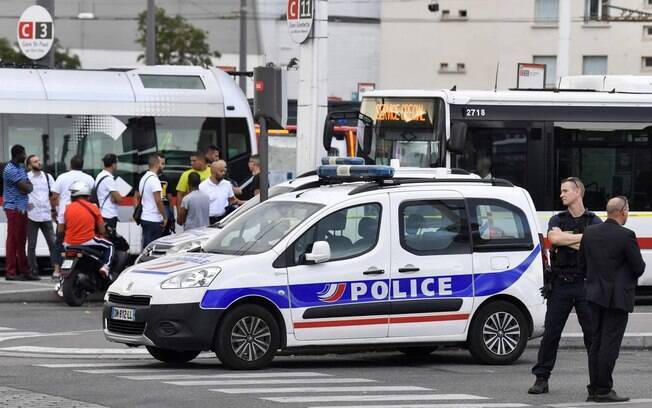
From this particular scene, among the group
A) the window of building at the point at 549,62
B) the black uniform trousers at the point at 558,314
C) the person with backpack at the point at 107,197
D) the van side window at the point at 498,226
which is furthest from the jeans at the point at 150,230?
the window of building at the point at 549,62

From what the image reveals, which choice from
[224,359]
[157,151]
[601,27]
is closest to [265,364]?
[224,359]

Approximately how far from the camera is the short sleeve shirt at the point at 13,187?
21359mm

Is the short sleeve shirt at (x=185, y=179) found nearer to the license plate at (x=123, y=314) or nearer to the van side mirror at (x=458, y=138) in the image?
the van side mirror at (x=458, y=138)

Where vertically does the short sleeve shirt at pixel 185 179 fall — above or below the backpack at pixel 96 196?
above

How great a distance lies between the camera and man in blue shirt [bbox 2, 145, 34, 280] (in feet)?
69.9

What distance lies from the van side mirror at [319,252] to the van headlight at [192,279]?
0.82 metres

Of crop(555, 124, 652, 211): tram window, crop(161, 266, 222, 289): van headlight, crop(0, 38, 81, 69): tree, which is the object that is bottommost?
crop(161, 266, 222, 289): van headlight

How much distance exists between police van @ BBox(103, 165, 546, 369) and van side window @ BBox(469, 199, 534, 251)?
0.04 feet

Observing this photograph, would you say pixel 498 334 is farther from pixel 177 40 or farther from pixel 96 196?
pixel 177 40

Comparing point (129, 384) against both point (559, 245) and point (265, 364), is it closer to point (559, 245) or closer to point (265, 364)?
point (265, 364)

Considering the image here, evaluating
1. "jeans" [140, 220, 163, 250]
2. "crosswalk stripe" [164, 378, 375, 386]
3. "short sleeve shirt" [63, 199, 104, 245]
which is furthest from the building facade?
"crosswalk stripe" [164, 378, 375, 386]

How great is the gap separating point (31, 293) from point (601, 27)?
4469cm

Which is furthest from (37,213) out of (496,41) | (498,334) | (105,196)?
Answer: (496,41)

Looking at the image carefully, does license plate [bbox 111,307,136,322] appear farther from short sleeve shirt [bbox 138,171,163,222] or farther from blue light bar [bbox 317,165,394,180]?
short sleeve shirt [bbox 138,171,163,222]
